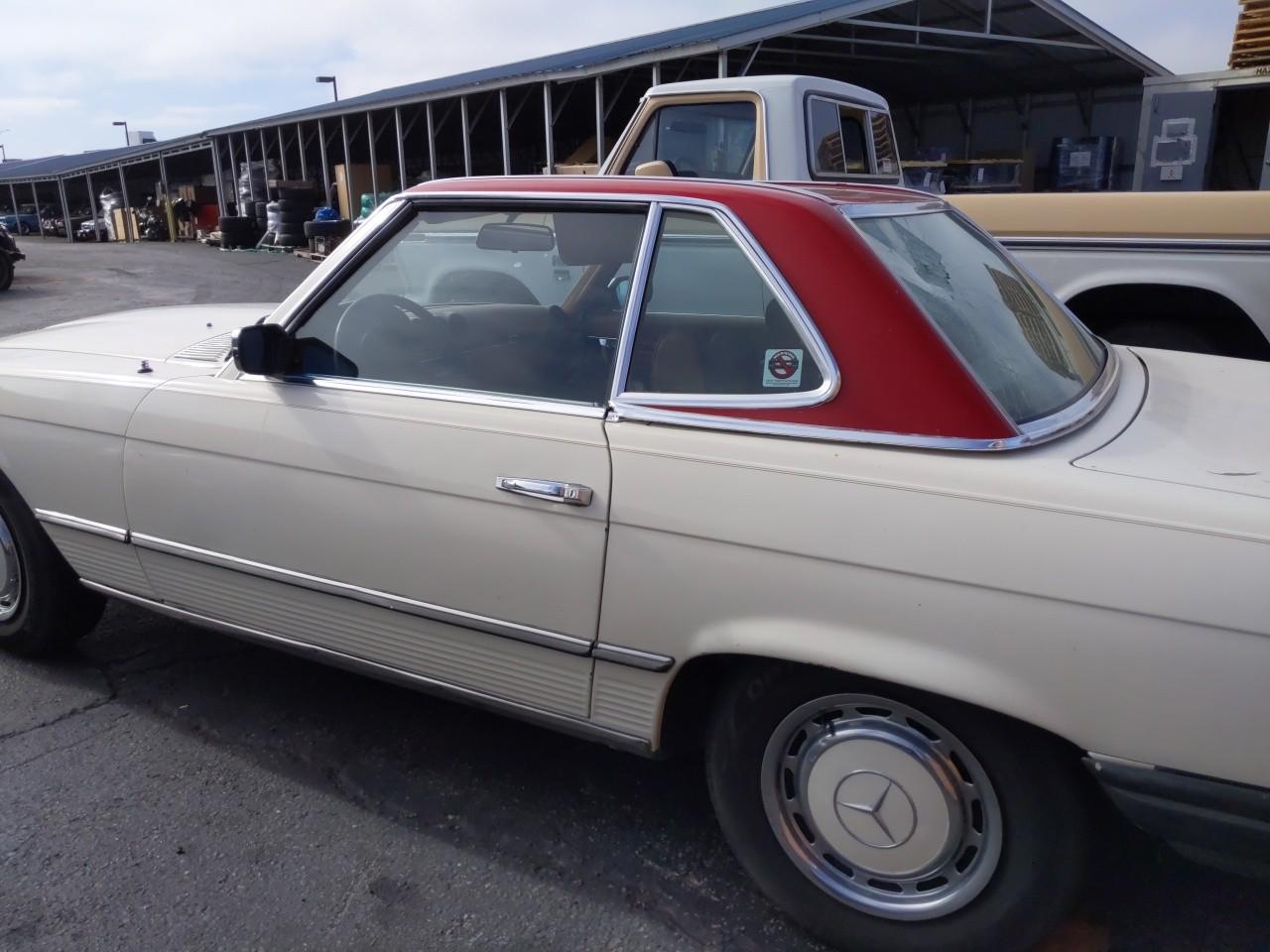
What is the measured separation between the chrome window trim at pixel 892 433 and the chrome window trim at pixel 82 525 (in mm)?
1660

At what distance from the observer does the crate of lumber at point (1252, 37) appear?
13367 mm

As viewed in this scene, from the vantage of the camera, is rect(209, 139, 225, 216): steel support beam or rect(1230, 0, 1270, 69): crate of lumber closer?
rect(1230, 0, 1270, 69): crate of lumber

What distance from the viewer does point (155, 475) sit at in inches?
114

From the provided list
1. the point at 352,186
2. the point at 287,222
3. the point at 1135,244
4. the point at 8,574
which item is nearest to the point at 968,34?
the point at 1135,244

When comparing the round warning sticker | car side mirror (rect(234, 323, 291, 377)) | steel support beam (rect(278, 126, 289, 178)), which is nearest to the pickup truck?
car side mirror (rect(234, 323, 291, 377))

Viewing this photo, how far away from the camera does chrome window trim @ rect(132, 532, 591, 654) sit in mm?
2340

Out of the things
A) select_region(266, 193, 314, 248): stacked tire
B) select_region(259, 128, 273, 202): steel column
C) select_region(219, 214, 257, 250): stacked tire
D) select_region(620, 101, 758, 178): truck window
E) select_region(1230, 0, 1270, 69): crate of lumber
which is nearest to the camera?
select_region(620, 101, 758, 178): truck window

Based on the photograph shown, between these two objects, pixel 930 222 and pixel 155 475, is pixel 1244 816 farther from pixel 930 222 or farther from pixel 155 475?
pixel 155 475

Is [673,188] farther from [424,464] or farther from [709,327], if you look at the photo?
[424,464]

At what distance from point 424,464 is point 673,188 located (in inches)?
33.5

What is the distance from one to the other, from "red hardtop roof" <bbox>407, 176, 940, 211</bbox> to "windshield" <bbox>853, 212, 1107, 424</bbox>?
0.12m

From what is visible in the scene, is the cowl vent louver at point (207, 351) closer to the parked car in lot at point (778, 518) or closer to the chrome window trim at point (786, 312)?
the parked car in lot at point (778, 518)

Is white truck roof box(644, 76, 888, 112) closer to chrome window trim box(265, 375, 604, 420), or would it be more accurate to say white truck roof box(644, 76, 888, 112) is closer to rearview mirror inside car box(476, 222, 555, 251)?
rearview mirror inside car box(476, 222, 555, 251)

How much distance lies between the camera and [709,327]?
2.27 m
